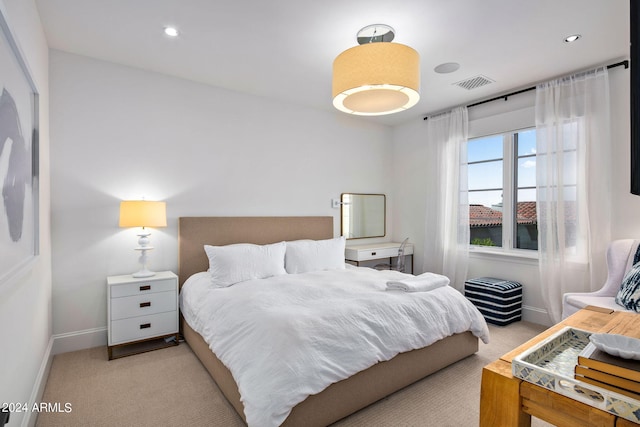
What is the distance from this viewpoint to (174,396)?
7.29 ft

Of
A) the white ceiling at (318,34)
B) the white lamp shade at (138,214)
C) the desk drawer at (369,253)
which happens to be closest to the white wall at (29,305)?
the white ceiling at (318,34)

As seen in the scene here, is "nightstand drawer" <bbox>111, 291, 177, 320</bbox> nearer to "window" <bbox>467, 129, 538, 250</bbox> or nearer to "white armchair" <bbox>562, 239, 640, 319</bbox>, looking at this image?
"white armchair" <bbox>562, 239, 640, 319</bbox>

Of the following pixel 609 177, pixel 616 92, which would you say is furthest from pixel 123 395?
pixel 616 92

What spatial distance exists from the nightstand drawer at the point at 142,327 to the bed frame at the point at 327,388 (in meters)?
0.15

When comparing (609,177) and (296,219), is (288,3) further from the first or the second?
(609,177)

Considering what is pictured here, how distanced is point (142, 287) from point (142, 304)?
15cm

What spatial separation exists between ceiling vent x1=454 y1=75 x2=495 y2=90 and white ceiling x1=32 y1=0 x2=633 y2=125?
0.26 ft

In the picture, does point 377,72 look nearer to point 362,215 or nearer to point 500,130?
point 500,130

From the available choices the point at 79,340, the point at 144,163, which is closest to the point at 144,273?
the point at 79,340

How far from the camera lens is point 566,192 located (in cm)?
334

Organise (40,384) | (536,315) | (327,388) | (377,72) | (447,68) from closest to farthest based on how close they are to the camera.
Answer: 1. (327,388)
2. (377,72)
3. (40,384)
4. (447,68)
5. (536,315)

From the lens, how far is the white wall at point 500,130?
305cm

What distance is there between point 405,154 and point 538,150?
1.95 meters

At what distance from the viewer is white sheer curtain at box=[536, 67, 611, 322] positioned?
3.13 m
